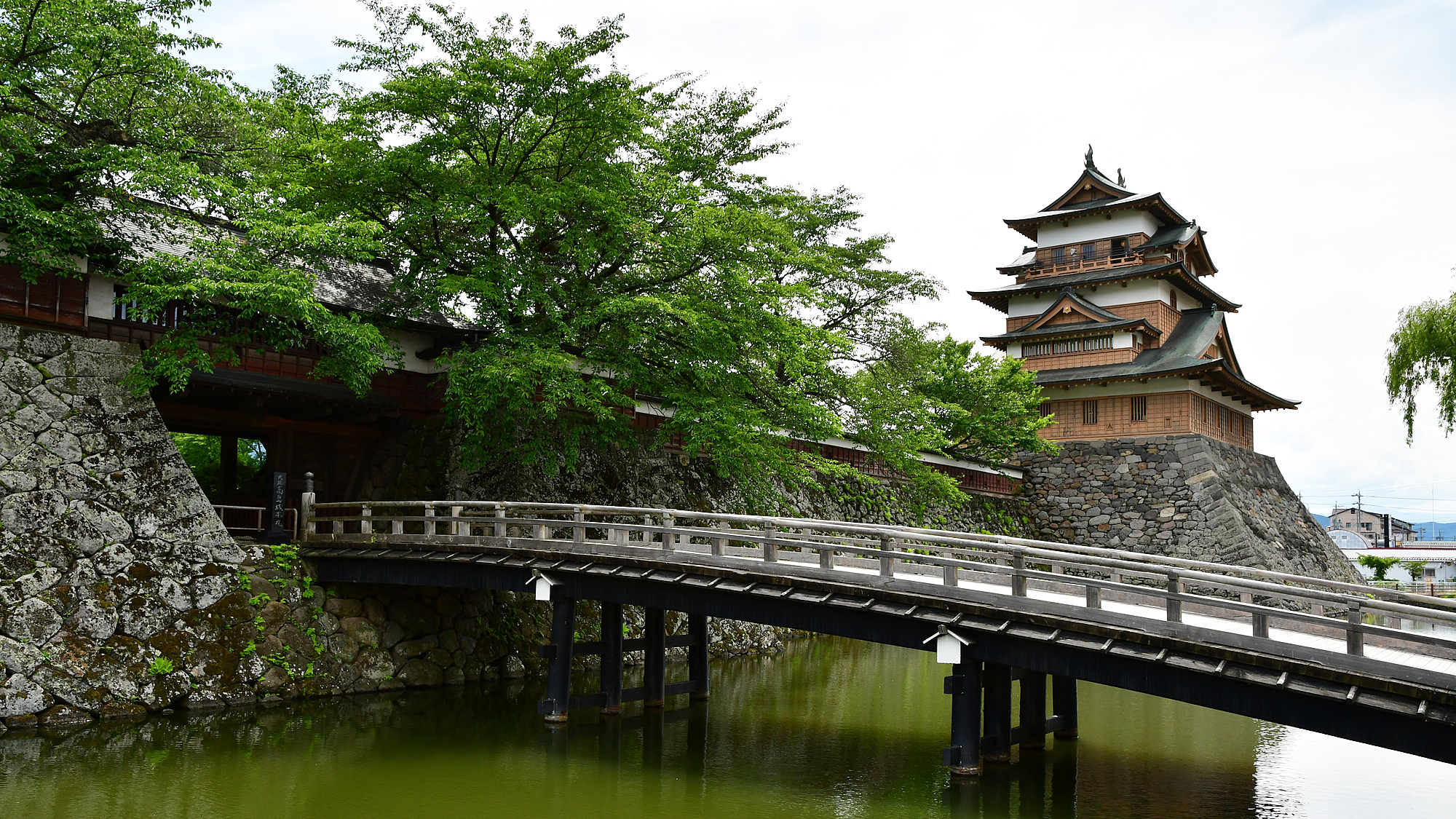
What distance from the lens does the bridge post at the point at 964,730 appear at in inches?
466

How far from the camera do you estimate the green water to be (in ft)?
36.4

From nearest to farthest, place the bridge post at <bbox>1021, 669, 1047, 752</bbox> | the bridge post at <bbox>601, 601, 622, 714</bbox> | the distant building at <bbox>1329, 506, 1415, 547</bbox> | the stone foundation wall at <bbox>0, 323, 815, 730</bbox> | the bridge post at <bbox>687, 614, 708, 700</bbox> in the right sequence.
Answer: the bridge post at <bbox>1021, 669, 1047, 752</bbox> < the stone foundation wall at <bbox>0, 323, 815, 730</bbox> < the bridge post at <bbox>601, 601, 622, 714</bbox> < the bridge post at <bbox>687, 614, 708, 700</bbox> < the distant building at <bbox>1329, 506, 1415, 547</bbox>

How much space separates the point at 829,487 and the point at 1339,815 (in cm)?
1858

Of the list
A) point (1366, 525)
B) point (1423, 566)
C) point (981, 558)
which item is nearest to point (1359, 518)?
point (1366, 525)

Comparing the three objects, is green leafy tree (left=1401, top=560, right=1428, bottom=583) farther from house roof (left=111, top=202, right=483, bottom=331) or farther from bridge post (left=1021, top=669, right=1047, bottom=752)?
house roof (left=111, top=202, right=483, bottom=331)

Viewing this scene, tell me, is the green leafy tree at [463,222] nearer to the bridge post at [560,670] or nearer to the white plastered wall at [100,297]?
the white plastered wall at [100,297]

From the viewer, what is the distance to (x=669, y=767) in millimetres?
12984

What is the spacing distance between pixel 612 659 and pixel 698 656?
81.9 inches

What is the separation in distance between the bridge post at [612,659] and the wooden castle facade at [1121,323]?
2484cm

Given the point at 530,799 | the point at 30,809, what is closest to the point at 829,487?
the point at 530,799

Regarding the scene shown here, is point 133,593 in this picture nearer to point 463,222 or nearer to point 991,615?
point 463,222

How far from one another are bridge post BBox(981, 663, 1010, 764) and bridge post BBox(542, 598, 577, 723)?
6.25 meters

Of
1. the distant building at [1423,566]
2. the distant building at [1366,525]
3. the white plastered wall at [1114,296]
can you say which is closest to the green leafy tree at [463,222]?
the white plastered wall at [1114,296]

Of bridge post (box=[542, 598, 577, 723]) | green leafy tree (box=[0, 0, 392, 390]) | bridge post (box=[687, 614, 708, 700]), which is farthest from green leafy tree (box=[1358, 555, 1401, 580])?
green leafy tree (box=[0, 0, 392, 390])
